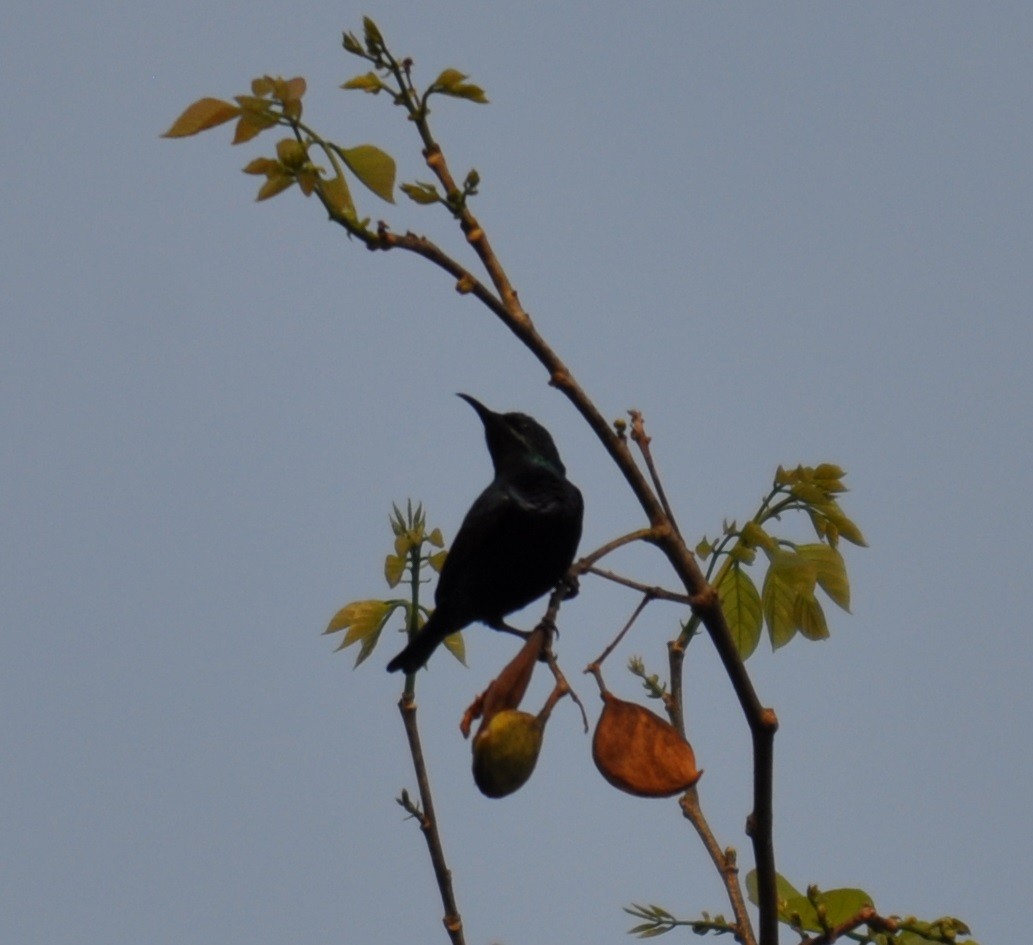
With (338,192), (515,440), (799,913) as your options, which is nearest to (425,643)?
(515,440)

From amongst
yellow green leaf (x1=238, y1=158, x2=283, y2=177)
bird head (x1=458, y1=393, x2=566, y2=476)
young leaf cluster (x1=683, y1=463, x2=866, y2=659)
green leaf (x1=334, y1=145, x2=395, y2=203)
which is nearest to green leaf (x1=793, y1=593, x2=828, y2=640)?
young leaf cluster (x1=683, y1=463, x2=866, y2=659)

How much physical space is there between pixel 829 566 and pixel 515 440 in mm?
1244

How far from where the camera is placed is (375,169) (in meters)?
2.58

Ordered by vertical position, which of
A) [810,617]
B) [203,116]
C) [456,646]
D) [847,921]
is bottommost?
[847,921]

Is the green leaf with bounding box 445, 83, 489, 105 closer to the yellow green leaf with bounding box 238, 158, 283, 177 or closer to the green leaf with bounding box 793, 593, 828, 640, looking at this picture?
the yellow green leaf with bounding box 238, 158, 283, 177

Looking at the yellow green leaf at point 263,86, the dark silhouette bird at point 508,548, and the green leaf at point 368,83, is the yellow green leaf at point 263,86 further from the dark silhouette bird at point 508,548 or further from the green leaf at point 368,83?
the dark silhouette bird at point 508,548

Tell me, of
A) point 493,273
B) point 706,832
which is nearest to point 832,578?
point 706,832

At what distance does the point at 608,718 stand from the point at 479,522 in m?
1.45

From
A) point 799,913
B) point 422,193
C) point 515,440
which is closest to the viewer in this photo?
point 422,193

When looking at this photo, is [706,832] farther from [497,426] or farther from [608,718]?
[497,426]

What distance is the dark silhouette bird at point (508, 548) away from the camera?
3.87 meters

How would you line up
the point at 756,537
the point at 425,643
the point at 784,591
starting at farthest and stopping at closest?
the point at 425,643 < the point at 784,591 < the point at 756,537

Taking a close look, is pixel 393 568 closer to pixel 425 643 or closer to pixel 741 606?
pixel 425 643

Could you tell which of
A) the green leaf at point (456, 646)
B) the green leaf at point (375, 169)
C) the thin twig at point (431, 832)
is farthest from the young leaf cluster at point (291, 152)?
the green leaf at point (456, 646)
